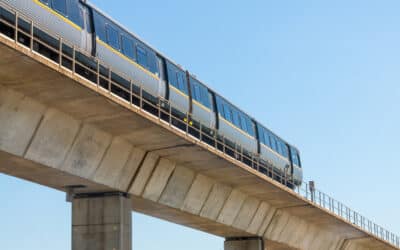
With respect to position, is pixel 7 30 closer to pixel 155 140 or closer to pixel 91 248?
pixel 155 140

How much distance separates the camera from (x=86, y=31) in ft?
79.3

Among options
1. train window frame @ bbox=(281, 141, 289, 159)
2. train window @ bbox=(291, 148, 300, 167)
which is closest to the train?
train window frame @ bbox=(281, 141, 289, 159)

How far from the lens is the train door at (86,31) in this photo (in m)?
23.9

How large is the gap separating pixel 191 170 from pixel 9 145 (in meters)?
10.8

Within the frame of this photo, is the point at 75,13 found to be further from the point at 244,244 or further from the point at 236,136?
the point at 244,244

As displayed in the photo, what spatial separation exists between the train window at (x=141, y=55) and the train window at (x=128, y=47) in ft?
1.35

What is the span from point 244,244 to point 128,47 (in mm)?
16122

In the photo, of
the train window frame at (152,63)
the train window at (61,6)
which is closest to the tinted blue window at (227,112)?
the train window frame at (152,63)

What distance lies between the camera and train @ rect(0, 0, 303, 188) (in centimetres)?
2206

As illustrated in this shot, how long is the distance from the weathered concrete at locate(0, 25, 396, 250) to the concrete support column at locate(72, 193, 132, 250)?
43 cm

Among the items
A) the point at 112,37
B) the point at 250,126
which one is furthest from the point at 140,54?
the point at 250,126

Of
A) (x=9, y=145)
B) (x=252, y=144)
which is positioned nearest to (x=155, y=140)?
(x=9, y=145)

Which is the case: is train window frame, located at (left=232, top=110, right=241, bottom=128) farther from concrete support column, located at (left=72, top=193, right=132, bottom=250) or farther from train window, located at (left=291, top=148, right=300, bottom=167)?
concrete support column, located at (left=72, top=193, right=132, bottom=250)

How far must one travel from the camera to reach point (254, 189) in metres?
33.8
